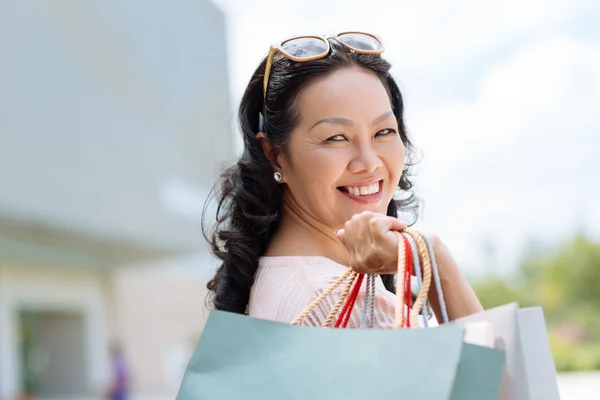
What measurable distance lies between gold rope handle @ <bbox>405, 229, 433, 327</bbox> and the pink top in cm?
20

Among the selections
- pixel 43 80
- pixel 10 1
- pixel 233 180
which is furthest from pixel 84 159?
pixel 233 180

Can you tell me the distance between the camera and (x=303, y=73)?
1689 mm

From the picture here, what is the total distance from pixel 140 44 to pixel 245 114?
17.5 metres

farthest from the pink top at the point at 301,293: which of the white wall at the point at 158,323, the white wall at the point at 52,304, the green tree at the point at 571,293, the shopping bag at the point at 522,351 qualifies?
the green tree at the point at 571,293

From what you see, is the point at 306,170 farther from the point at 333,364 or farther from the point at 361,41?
the point at 333,364

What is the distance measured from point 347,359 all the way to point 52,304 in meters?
19.8

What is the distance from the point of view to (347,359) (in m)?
1.19

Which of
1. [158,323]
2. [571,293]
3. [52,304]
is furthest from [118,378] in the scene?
[571,293]

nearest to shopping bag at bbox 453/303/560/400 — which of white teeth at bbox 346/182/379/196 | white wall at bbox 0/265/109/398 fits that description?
white teeth at bbox 346/182/379/196

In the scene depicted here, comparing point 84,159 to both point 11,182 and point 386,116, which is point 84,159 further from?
point 386,116

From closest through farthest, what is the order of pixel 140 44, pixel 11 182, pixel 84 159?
pixel 11 182, pixel 84 159, pixel 140 44

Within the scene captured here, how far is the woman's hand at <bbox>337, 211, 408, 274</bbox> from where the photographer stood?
129 centimetres

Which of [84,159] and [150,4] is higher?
[150,4]

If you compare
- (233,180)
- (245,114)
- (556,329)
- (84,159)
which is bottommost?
(556,329)
